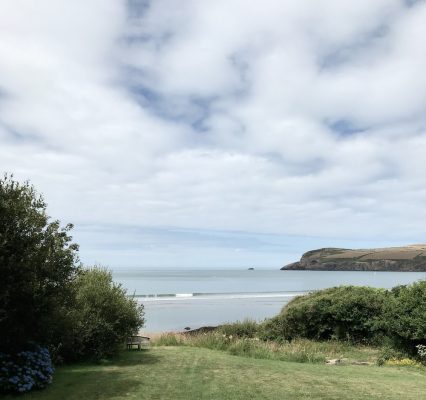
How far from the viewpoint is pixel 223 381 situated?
11.0m

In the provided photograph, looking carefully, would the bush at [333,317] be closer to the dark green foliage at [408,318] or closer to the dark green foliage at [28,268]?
the dark green foliage at [408,318]

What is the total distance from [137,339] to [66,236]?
7.52 metres

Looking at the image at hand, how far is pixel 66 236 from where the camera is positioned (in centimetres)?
1135

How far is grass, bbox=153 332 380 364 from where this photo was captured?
16172mm

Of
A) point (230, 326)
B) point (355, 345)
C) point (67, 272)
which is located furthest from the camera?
point (230, 326)

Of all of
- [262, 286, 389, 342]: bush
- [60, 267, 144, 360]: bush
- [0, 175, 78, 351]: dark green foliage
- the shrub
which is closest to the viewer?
[0, 175, 78, 351]: dark green foliage

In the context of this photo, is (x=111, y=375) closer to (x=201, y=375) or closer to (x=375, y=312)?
(x=201, y=375)

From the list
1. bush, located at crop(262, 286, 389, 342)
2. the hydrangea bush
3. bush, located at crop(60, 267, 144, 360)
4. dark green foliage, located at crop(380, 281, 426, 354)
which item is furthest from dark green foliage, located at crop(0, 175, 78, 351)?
bush, located at crop(262, 286, 389, 342)

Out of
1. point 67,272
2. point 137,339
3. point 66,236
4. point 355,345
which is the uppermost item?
point 66,236

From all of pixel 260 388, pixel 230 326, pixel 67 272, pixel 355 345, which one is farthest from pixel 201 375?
pixel 230 326

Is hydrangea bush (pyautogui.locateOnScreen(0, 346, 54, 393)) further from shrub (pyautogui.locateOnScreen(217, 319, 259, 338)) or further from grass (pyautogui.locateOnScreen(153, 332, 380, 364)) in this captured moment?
shrub (pyautogui.locateOnScreen(217, 319, 259, 338))

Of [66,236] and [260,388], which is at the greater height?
[66,236]

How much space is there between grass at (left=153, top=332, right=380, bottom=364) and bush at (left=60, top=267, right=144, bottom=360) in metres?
A: 3.47

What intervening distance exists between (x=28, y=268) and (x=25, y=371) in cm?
225
